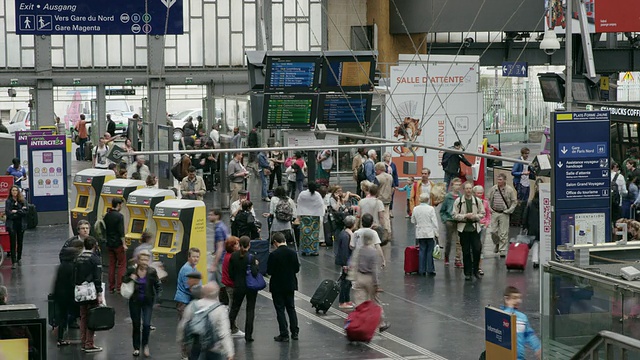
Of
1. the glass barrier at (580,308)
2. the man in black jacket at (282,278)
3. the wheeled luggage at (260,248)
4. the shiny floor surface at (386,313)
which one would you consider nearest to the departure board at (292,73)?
the shiny floor surface at (386,313)

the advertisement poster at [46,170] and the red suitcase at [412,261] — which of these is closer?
the red suitcase at [412,261]

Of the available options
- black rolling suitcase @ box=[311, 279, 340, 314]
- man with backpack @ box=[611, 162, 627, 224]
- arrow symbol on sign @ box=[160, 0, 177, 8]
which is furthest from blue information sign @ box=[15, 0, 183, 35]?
black rolling suitcase @ box=[311, 279, 340, 314]

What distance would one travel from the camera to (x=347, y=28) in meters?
43.7

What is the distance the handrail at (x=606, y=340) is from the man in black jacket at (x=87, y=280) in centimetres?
730

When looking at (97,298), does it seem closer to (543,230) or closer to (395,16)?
(543,230)

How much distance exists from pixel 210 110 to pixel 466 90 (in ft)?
36.3

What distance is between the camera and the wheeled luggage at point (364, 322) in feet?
48.1

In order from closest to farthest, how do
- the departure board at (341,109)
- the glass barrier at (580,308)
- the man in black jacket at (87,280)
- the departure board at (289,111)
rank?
the glass barrier at (580,308) → the man in black jacket at (87,280) → the departure board at (289,111) → the departure board at (341,109)

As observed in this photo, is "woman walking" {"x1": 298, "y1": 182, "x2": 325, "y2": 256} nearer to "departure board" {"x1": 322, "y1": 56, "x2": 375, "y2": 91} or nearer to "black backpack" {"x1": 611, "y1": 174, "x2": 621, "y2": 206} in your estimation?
"black backpack" {"x1": 611, "y1": 174, "x2": 621, "y2": 206}

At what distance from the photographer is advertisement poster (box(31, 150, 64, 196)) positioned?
24.9 metres

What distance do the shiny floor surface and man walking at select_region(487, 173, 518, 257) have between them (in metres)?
0.52

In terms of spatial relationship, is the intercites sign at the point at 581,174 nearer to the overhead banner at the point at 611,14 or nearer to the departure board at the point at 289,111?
the departure board at the point at 289,111

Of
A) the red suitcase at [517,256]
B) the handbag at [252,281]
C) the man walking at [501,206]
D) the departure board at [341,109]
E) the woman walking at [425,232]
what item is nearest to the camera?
the handbag at [252,281]

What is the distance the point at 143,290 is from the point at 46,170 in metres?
11.8
